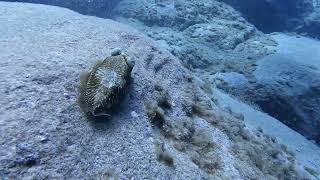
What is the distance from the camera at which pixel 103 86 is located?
3.55 m

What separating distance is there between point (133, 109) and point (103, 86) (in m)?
0.65

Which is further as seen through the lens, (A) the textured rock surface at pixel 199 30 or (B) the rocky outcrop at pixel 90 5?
(B) the rocky outcrop at pixel 90 5

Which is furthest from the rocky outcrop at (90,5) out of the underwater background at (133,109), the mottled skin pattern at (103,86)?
the mottled skin pattern at (103,86)

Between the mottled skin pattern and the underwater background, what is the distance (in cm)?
1

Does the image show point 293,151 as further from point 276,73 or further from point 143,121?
point 143,121

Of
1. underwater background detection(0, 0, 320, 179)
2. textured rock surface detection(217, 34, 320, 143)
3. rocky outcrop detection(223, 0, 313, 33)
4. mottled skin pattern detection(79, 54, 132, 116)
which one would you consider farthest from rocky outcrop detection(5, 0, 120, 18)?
mottled skin pattern detection(79, 54, 132, 116)

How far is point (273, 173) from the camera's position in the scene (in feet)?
15.5

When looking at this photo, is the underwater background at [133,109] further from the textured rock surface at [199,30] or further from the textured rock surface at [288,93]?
the textured rock surface at [199,30]

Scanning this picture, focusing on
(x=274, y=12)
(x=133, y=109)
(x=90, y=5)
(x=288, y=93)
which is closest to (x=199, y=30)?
(x=288, y=93)

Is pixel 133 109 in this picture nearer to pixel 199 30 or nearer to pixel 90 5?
pixel 199 30

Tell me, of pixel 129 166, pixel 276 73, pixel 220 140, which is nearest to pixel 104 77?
pixel 129 166

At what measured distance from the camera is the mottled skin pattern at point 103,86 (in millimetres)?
3490

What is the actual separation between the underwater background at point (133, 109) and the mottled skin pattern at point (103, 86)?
1cm

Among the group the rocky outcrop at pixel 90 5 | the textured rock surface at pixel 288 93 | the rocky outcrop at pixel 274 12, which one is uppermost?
the rocky outcrop at pixel 274 12
